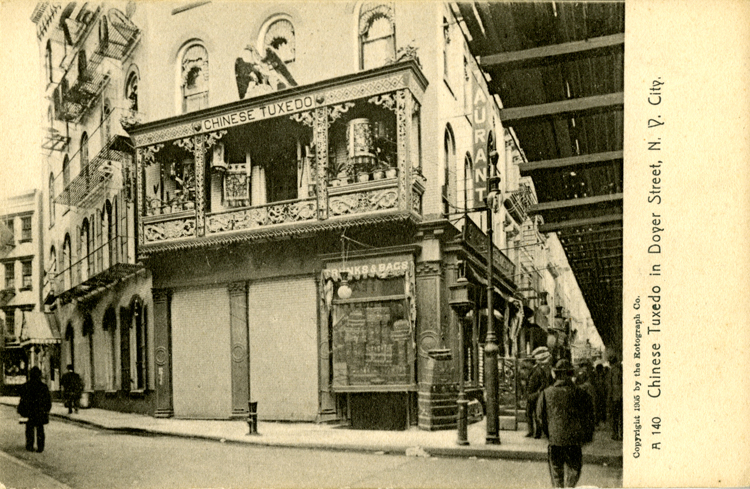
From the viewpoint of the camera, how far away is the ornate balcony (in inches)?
400

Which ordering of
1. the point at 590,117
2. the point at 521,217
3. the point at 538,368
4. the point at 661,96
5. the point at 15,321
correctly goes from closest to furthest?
the point at 661,96
the point at 590,117
the point at 15,321
the point at 538,368
the point at 521,217

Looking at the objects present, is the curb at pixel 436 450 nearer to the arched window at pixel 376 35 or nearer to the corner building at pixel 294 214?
the corner building at pixel 294 214

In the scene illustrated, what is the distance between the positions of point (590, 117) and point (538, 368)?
4.13 metres

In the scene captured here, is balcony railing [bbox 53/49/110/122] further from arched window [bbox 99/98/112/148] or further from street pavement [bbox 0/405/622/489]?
street pavement [bbox 0/405/622/489]

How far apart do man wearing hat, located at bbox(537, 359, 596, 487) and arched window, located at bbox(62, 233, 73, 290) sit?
6579 mm

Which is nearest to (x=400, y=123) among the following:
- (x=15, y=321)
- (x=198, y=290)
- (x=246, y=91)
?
(x=246, y=91)

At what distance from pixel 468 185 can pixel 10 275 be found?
6.66 metres

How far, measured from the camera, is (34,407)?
782 centimetres

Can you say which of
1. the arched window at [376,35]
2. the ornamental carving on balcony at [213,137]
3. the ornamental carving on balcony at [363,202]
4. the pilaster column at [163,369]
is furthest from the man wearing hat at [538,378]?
the ornamental carving on balcony at [213,137]

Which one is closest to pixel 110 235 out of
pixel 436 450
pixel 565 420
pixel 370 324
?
pixel 370 324

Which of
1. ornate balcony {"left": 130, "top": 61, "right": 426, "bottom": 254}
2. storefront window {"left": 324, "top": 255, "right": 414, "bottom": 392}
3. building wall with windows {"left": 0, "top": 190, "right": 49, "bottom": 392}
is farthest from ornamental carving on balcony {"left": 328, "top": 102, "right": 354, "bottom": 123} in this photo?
building wall with windows {"left": 0, "top": 190, "right": 49, "bottom": 392}

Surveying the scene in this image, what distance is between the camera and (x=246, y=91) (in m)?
11.1

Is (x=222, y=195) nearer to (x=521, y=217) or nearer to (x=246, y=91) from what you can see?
(x=246, y=91)

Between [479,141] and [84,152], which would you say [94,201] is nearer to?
[84,152]
